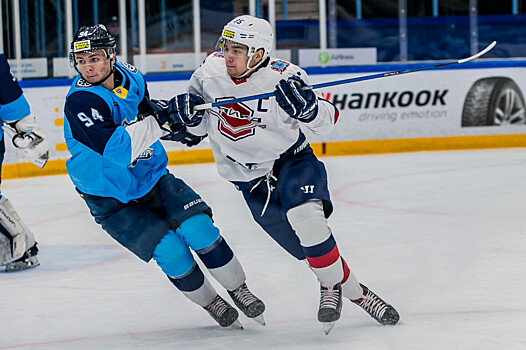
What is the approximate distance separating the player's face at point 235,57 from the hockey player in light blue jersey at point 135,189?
262mm

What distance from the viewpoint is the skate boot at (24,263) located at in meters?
3.93

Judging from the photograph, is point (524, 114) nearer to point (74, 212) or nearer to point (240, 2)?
point (240, 2)

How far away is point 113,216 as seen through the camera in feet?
9.09

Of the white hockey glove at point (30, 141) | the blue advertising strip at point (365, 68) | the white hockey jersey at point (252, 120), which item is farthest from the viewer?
the blue advertising strip at point (365, 68)

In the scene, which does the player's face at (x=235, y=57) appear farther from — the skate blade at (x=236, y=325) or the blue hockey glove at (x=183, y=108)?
the skate blade at (x=236, y=325)

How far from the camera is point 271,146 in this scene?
2.74 metres

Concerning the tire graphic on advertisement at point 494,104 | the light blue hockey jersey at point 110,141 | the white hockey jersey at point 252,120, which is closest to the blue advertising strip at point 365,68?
the tire graphic on advertisement at point 494,104

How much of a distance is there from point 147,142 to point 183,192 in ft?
0.86

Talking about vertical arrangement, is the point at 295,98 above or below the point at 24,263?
above

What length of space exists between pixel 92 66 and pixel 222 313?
84 centimetres

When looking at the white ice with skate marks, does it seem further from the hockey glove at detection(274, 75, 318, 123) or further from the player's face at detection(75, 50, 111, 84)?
the player's face at detection(75, 50, 111, 84)

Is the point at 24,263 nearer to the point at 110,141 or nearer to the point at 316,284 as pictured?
the point at 316,284

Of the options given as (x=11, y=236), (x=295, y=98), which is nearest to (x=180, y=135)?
(x=295, y=98)

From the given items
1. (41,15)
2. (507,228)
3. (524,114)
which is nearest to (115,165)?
(507,228)
